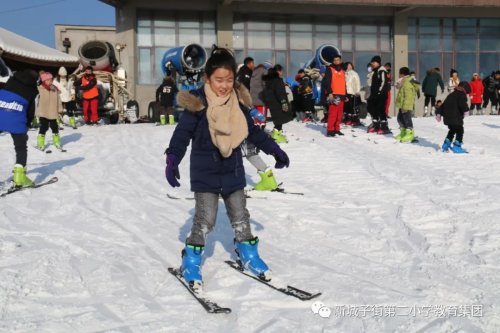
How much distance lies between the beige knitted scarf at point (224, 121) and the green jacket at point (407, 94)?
8.13 m

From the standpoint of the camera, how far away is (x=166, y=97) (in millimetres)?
15477

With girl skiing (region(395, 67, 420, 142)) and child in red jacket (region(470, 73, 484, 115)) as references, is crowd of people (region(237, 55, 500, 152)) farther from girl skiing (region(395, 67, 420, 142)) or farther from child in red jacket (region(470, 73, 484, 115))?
child in red jacket (region(470, 73, 484, 115))

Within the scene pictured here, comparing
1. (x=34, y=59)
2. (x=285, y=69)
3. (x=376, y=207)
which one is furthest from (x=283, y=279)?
(x=34, y=59)

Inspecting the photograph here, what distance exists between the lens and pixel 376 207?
6145 mm

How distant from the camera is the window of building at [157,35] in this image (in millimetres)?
22750

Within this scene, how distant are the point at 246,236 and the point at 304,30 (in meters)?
21.2

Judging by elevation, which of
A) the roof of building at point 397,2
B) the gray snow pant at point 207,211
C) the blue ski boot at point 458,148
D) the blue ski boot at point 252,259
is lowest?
the blue ski boot at point 252,259

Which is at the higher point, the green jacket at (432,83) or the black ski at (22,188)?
the green jacket at (432,83)

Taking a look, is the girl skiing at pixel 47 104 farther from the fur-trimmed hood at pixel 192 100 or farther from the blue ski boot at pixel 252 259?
the blue ski boot at pixel 252 259

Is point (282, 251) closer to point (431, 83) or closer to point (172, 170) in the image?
point (172, 170)

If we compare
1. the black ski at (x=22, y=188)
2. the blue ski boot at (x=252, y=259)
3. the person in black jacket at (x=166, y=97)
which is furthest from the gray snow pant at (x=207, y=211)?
the person in black jacket at (x=166, y=97)

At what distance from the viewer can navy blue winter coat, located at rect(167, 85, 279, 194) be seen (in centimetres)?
358

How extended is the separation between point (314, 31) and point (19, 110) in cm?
1847

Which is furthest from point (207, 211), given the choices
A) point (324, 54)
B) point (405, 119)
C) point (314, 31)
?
point (314, 31)
